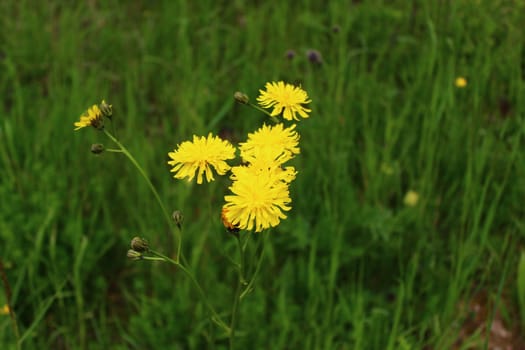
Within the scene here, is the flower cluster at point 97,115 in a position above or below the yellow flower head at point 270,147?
above

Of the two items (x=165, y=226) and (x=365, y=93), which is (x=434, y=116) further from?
(x=165, y=226)

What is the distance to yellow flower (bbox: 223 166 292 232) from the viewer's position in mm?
920

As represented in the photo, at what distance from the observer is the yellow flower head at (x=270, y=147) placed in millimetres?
995

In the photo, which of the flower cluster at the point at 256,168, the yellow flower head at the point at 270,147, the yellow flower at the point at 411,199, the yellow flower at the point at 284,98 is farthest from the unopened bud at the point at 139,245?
the yellow flower at the point at 411,199

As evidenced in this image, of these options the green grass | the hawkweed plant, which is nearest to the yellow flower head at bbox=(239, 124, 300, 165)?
the hawkweed plant

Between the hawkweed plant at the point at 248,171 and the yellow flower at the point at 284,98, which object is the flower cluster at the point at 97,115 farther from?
the yellow flower at the point at 284,98

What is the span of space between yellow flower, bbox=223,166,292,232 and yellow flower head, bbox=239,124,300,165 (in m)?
0.05

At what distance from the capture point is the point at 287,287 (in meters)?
1.71

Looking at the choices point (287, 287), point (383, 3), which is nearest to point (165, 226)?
point (287, 287)

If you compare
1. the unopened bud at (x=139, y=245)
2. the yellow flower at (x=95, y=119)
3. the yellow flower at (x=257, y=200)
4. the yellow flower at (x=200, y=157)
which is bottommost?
the unopened bud at (x=139, y=245)

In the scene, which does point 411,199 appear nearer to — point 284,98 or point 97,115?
point 284,98

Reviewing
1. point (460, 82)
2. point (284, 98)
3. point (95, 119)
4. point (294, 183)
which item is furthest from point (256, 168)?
point (460, 82)

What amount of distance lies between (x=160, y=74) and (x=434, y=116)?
1.28 metres

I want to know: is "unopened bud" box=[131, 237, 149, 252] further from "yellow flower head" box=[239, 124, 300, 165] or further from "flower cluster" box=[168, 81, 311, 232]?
"yellow flower head" box=[239, 124, 300, 165]
